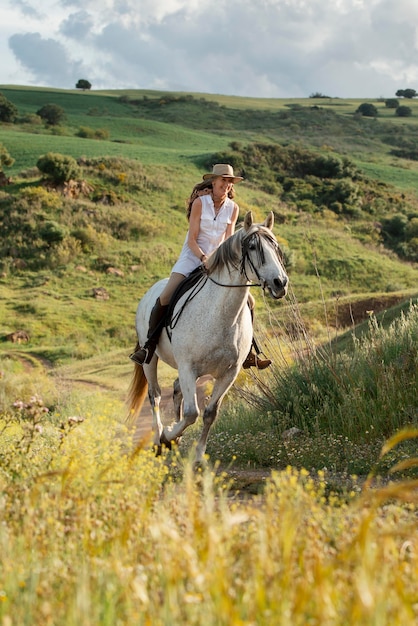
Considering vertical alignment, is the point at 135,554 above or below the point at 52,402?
above

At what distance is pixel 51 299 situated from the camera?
34.5 m

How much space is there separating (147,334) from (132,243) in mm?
33271

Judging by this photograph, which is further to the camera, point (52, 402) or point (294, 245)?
point (294, 245)

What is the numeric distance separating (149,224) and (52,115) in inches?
1623

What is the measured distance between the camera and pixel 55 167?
150ft

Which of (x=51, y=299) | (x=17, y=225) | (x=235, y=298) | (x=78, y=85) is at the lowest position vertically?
(x=51, y=299)

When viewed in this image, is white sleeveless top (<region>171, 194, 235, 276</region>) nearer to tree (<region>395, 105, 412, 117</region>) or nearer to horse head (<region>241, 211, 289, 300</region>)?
horse head (<region>241, 211, 289, 300</region>)

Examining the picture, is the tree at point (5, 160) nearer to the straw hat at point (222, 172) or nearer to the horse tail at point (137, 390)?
the horse tail at point (137, 390)

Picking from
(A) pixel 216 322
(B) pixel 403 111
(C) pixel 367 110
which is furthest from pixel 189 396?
(B) pixel 403 111

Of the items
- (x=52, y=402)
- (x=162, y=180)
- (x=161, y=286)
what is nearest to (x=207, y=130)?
(x=162, y=180)

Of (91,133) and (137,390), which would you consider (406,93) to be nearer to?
(91,133)

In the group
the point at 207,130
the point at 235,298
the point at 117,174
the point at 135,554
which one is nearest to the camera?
the point at 135,554

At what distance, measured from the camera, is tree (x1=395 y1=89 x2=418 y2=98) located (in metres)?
142

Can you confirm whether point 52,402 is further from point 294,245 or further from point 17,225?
point 294,245
